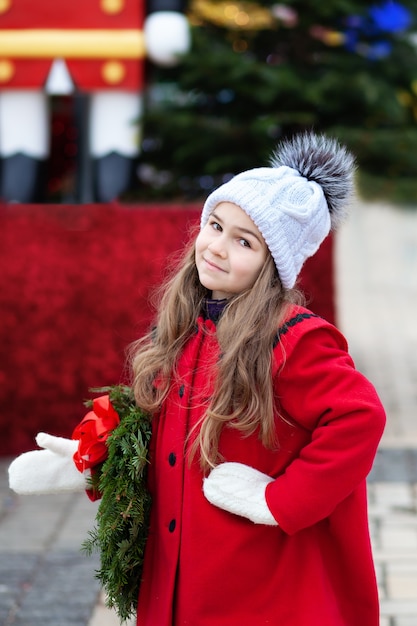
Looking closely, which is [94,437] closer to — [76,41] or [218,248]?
[218,248]

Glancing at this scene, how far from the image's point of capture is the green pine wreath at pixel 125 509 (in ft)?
7.42

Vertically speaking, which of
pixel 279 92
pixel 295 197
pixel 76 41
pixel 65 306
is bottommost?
pixel 65 306

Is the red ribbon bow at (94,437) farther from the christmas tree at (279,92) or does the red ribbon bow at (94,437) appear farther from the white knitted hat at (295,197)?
the christmas tree at (279,92)

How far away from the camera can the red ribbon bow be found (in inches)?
92.3

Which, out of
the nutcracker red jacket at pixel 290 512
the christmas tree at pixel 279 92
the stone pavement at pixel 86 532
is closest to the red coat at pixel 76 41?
the christmas tree at pixel 279 92

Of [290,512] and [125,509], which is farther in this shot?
[125,509]

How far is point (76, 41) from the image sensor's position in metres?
6.79

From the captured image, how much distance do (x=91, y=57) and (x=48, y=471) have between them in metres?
4.97

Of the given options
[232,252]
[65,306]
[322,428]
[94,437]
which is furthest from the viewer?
[65,306]

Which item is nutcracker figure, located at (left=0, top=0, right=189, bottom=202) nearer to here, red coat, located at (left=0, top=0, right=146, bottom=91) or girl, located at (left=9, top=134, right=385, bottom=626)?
red coat, located at (left=0, top=0, right=146, bottom=91)

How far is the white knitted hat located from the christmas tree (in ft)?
16.2

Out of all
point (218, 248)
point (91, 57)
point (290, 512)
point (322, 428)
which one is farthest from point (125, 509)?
point (91, 57)

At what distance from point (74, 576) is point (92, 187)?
4.01 metres

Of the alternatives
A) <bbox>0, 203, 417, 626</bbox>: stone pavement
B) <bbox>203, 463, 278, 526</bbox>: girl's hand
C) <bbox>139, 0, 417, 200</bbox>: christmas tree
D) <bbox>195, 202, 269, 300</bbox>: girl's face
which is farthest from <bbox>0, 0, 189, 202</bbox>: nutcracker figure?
<bbox>203, 463, 278, 526</bbox>: girl's hand
